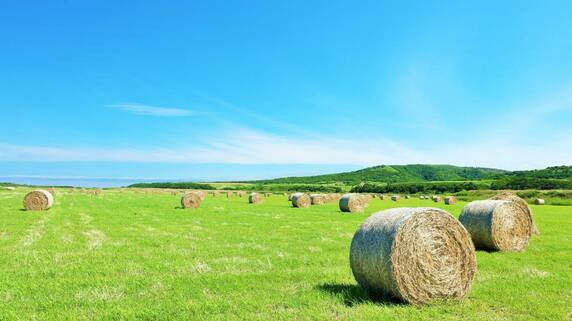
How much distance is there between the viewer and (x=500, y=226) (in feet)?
48.9

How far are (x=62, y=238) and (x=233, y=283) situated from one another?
9565 millimetres

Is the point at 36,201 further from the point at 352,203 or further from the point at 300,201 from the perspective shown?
the point at 352,203

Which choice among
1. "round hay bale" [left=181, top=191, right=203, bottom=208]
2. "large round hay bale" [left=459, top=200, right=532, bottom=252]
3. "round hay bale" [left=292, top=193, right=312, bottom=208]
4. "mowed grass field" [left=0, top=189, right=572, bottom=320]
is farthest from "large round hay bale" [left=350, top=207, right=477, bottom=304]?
"round hay bale" [left=292, top=193, right=312, bottom=208]

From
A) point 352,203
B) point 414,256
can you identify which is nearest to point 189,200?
point 352,203

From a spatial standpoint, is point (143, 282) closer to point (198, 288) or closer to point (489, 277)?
point (198, 288)

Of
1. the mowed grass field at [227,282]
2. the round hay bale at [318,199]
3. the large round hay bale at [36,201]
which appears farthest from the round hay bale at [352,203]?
the large round hay bale at [36,201]

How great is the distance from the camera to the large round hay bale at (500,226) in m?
14.9

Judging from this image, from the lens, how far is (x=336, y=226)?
2203 cm

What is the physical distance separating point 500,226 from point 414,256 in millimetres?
8042

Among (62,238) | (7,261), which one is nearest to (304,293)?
(7,261)

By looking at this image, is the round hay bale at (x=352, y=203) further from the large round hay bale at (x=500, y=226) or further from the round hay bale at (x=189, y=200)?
the large round hay bale at (x=500, y=226)

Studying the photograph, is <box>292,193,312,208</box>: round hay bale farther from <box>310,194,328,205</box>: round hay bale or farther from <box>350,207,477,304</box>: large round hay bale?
<box>350,207,477,304</box>: large round hay bale

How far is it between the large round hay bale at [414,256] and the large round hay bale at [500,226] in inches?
269

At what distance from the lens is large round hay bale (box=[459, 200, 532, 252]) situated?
14938mm
